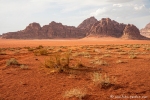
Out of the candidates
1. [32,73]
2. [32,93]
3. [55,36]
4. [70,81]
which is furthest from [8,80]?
[55,36]

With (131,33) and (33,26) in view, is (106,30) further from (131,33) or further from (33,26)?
(33,26)

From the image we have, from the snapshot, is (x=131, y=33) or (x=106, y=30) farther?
(x=106, y=30)

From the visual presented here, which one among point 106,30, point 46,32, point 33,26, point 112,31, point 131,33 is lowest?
point 131,33

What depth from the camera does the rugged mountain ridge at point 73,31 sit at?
118812 millimetres

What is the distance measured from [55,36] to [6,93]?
124139 millimetres

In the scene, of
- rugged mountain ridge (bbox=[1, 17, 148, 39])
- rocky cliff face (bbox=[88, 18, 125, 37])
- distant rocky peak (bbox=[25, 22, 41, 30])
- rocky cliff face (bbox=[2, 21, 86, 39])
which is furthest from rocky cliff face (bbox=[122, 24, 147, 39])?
distant rocky peak (bbox=[25, 22, 41, 30])

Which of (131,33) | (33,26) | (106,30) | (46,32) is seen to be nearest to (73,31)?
(46,32)

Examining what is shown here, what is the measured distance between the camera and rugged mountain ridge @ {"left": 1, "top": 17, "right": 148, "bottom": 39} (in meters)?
119

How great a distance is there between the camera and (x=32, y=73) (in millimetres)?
9328

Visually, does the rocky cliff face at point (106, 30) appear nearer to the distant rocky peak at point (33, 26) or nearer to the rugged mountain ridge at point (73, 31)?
the rugged mountain ridge at point (73, 31)

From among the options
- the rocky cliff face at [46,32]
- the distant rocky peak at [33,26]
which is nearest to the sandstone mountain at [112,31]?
the rocky cliff face at [46,32]

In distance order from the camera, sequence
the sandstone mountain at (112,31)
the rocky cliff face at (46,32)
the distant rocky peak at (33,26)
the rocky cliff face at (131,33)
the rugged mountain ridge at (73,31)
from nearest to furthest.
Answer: the rocky cliff face at (131,33) < the sandstone mountain at (112,31) < the rugged mountain ridge at (73,31) < the rocky cliff face at (46,32) < the distant rocky peak at (33,26)

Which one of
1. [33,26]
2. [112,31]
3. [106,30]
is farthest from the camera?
[33,26]

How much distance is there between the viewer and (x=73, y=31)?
13550 cm
